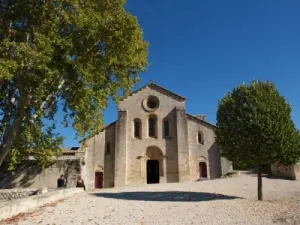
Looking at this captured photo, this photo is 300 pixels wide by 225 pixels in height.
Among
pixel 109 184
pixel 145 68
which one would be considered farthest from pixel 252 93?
pixel 109 184

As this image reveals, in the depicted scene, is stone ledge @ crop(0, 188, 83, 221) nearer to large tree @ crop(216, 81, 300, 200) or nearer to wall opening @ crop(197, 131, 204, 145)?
large tree @ crop(216, 81, 300, 200)

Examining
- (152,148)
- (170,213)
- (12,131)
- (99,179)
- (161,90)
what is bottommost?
(170,213)

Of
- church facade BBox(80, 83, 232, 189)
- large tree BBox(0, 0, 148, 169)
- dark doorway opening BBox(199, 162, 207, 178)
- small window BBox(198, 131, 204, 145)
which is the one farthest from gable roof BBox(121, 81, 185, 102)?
large tree BBox(0, 0, 148, 169)

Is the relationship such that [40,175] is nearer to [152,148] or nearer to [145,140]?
[145,140]

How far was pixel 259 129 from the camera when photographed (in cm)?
1419

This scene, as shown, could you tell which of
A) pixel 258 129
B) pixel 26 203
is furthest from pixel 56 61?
pixel 258 129

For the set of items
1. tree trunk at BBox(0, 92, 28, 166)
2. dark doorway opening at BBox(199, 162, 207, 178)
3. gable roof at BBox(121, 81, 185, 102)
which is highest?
gable roof at BBox(121, 81, 185, 102)

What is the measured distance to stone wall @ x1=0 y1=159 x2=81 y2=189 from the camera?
20172 mm

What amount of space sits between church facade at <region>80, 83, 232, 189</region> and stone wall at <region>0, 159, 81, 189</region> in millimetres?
8141

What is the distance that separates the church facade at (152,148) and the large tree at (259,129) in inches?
577

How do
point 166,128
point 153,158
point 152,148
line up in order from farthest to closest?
point 166,128 < point 152,148 < point 153,158

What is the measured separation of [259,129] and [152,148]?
18.0 metres

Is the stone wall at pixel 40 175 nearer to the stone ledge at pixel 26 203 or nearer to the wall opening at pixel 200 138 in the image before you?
the stone ledge at pixel 26 203

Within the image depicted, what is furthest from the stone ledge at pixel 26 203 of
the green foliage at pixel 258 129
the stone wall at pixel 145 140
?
the stone wall at pixel 145 140
